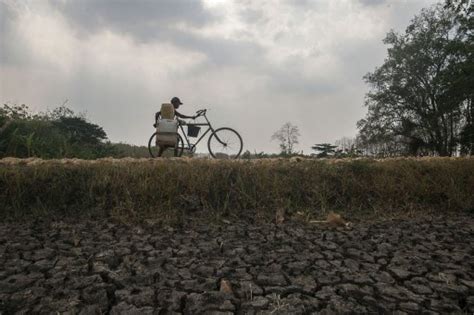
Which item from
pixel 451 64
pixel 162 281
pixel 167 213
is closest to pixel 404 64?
pixel 451 64

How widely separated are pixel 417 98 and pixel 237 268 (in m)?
22.8

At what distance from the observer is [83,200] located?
17.1ft

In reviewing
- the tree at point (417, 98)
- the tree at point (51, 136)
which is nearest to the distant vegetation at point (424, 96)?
the tree at point (417, 98)

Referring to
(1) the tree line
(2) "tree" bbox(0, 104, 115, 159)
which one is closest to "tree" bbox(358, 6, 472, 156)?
(1) the tree line

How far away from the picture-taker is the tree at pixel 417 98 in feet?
72.7

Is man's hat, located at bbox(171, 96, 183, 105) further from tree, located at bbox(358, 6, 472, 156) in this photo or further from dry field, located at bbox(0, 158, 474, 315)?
tree, located at bbox(358, 6, 472, 156)

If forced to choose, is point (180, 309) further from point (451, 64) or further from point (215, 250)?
point (451, 64)

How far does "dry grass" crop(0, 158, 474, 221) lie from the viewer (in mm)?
5113

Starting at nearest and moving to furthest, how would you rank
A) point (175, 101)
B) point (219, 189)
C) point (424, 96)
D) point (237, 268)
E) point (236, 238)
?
point (237, 268) < point (236, 238) < point (219, 189) < point (175, 101) < point (424, 96)

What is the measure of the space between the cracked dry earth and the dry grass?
475mm

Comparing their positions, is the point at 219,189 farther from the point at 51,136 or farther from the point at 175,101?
the point at 51,136

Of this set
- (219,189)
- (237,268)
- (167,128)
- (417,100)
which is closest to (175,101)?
(167,128)

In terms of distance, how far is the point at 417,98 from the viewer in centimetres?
2330

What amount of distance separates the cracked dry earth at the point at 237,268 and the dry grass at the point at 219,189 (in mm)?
475
